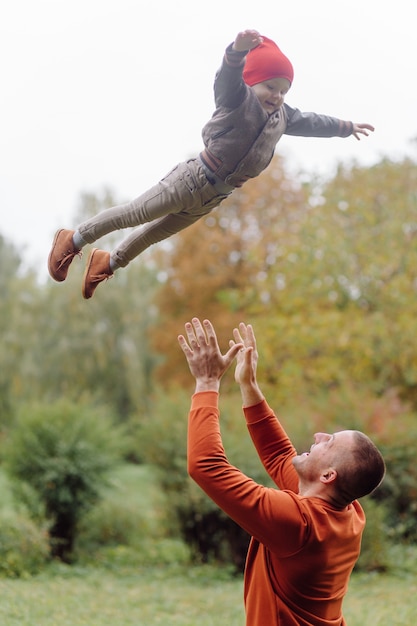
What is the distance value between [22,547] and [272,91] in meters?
8.72

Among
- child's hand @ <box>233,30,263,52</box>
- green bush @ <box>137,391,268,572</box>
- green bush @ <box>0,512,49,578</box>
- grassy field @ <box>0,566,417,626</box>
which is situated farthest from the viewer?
green bush @ <box>137,391,268,572</box>


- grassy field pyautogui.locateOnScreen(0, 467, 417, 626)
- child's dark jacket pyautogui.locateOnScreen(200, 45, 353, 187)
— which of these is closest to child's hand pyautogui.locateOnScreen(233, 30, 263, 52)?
child's dark jacket pyautogui.locateOnScreen(200, 45, 353, 187)

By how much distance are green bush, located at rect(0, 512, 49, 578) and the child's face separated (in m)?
8.34

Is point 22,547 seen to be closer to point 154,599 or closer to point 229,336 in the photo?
point 154,599

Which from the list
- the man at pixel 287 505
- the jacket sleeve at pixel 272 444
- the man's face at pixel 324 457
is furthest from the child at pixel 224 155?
the man's face at pixel 324 457

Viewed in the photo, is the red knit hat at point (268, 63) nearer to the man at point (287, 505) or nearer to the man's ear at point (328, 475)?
the man at point (287, 505)

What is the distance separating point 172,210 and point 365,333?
1168 cm

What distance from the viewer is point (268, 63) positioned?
3.23 m

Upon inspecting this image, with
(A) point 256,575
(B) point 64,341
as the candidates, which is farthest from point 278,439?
(B) point 64,341

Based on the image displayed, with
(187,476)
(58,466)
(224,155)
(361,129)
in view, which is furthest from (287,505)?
(58,466)

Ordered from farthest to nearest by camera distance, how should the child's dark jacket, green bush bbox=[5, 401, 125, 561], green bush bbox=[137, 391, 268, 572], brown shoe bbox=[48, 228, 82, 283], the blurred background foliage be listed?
the blurred background foliage < green bush bbox=[5, 401, 125, 561] < green bush bbox=[137, 391, 268, 572] < brown shoe bbox=[48, 228, 82, 283] < the child's dark jacket

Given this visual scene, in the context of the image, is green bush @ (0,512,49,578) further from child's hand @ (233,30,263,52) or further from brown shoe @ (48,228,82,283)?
child's hand @ (233,30,263,52)

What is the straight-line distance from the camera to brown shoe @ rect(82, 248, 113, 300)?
386 centimetres

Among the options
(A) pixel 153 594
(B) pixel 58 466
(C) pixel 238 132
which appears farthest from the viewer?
(B) pixel 58 466
